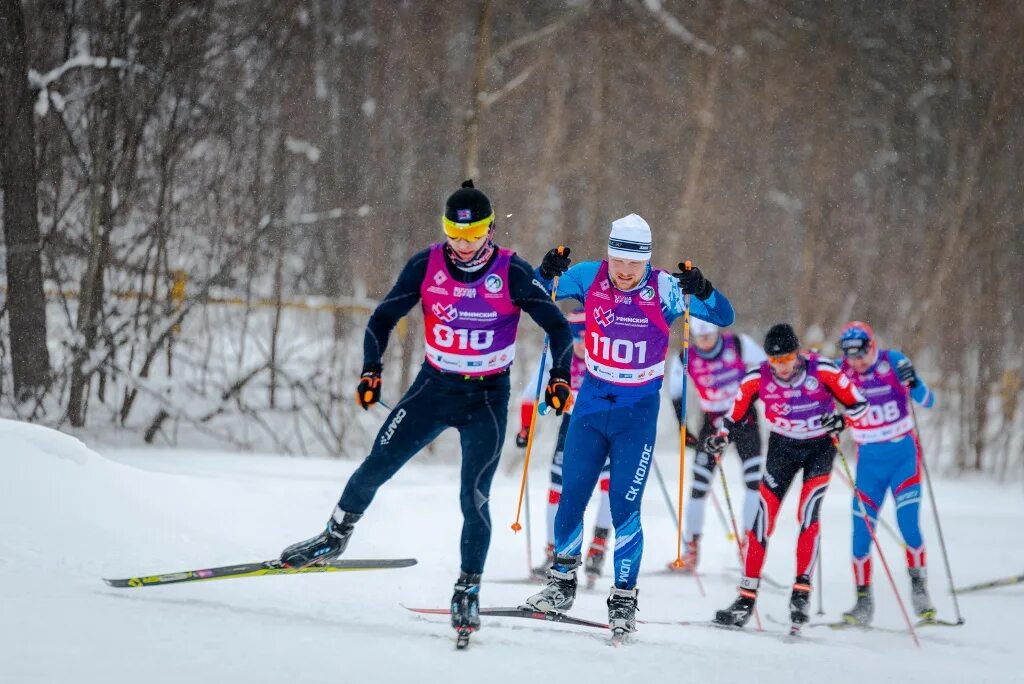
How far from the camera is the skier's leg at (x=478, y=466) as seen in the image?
4566 mm

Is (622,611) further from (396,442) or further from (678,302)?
(678,302)

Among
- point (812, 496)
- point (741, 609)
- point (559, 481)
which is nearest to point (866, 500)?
point (812, 496)

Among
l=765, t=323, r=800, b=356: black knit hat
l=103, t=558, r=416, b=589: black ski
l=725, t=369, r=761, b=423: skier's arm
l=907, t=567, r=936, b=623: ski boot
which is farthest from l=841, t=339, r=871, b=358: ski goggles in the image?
l=103, t=558, r=416, b=589: black ski

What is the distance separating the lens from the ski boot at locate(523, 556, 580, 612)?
482 cm

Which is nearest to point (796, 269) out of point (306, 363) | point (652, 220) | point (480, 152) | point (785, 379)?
point (652, 220)

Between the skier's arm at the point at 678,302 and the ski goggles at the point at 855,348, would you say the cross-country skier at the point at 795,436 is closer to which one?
the ski goggles at the point at 855,348

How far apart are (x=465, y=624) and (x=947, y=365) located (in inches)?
465

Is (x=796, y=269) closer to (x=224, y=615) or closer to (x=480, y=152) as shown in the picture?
(x=480, y=152)

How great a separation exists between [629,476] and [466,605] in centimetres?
113

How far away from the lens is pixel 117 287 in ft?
33.0

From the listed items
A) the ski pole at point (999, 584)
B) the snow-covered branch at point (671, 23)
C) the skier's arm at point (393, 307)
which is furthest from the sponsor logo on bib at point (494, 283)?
the snow-covered branch at point (671, 23)

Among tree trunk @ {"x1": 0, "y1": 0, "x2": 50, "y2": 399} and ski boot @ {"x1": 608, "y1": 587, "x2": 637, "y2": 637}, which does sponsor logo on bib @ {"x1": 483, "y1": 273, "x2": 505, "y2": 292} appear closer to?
ski boot @ {"x1": 608, "y1": 587, "x2": 637, "y2": 637}

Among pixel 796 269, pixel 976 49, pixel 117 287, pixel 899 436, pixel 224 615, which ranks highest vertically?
pixel 976 49

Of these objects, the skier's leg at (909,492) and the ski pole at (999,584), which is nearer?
the skier's leg at (909,492)
